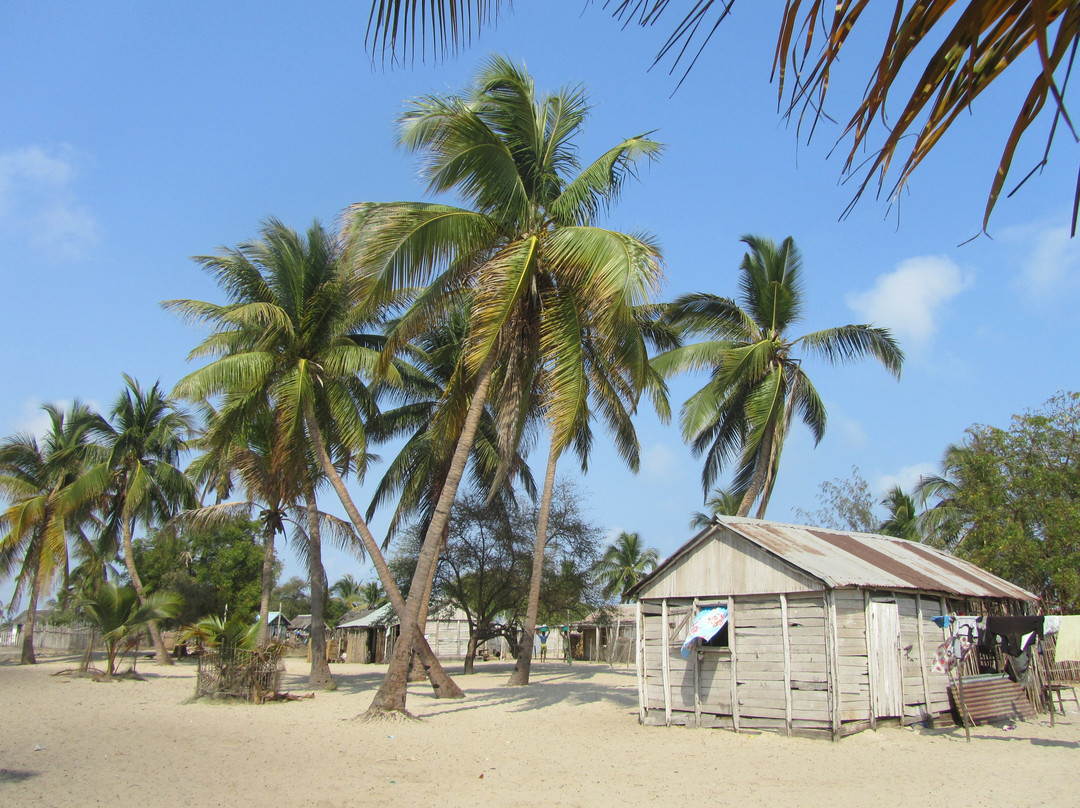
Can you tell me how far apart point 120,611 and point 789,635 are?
18.4 meters

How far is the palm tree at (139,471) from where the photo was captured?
2806 centimetres

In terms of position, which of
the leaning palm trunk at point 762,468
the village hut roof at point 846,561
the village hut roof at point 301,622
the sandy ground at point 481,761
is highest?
the leaning palm trunk at point 762,468

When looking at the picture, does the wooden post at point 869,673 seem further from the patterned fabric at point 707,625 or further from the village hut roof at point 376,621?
the village hut roof at point 376,621

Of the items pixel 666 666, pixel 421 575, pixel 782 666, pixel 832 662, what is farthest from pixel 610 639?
pixel 832 662

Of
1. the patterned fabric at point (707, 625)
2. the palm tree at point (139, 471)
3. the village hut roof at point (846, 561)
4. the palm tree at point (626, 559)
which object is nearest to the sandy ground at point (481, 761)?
the patterned fabric at point (707, 625)

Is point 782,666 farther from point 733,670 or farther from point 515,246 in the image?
point 515,246

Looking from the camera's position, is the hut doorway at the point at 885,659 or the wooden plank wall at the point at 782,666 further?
the hut doorway at the point at 885,659

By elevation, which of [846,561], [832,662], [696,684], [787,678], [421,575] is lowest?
[696,684]

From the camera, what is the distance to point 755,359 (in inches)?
715

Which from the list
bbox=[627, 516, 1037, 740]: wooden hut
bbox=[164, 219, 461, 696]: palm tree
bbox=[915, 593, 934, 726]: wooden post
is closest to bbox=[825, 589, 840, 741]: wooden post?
bbox=[627, 516, 1037, 740]: wooden hut

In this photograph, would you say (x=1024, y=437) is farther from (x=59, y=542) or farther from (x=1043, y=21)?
(x=59, y=542)

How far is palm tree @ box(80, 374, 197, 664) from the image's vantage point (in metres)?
28.1

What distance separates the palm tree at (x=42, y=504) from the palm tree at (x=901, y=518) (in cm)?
3517

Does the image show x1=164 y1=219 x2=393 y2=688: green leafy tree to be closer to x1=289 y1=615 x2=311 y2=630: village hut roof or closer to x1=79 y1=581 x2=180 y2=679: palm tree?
x1=79 y1=581 x2=180 y2=679: palm tree
